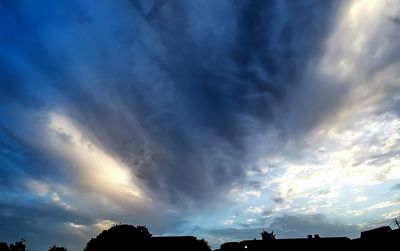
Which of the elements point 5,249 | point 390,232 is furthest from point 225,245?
point 5,249

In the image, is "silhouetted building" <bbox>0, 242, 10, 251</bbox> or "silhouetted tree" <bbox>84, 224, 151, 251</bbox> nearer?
"silhouetted building" <bbox>0, 242, 10, 251</bbox>

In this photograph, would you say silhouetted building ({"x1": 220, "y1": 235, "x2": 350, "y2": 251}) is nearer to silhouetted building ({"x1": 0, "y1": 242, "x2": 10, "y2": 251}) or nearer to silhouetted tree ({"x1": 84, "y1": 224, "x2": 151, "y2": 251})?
silhouetted tree ({"x1": 84, "y1": 224, "x2": 151, "y2": 251})

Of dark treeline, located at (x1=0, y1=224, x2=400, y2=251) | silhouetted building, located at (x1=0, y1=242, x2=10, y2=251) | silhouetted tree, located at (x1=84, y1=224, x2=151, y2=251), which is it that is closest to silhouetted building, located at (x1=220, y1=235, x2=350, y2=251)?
dark treeline, located at (x1=0, y1=224, x2=400, y2=251)

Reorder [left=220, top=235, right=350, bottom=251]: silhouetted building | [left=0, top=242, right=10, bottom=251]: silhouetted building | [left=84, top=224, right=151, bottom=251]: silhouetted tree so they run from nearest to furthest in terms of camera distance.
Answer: [left=220, top=235, right=350, bottom=251]: silhouetted building → [left=0, top=242, right=10, bottom=251]: silhouetted building → [left=84, top=224, right=151, bottom=251]: silhouetted tree

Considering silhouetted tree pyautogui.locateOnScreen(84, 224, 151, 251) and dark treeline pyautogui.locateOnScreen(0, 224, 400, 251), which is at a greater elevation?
silhouetted tree pyautogui.locateOnScreen(84, 224, 151, 251)

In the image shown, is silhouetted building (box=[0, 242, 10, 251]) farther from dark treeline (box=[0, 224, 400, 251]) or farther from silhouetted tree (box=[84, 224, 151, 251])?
silhouetted tree (box=[84, 224, 151, 251])

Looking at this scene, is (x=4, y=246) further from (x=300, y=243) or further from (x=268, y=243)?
(x=300, y=243)

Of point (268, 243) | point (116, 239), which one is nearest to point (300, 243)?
point (268, 243)

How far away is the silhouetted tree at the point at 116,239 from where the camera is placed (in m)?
68.7

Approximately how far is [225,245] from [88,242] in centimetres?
3755

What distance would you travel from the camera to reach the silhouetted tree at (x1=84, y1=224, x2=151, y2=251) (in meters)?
68.7

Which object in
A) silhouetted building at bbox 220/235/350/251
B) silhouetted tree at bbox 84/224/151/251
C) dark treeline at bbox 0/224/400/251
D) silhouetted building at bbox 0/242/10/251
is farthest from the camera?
silhouetted tree at bbox 84/224/151/251

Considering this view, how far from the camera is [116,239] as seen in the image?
7194 cm

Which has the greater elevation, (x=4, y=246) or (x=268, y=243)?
(x=4, y=246)
